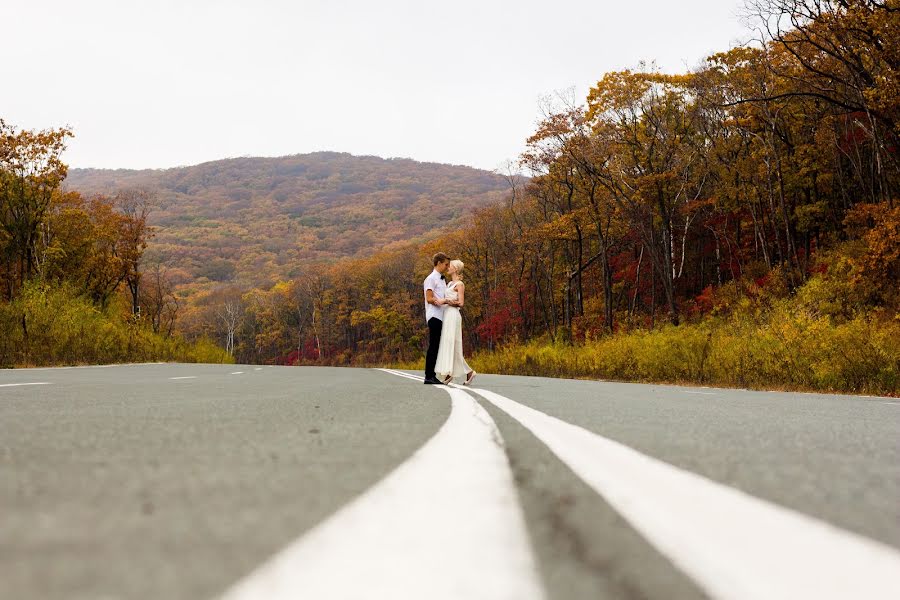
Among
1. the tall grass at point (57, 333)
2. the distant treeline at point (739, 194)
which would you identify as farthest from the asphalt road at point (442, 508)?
the tall grass at point (57, 333)

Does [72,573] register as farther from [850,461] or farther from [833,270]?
[833,270]

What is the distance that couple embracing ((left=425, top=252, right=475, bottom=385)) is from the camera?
9.94m

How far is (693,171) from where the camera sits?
38156mm

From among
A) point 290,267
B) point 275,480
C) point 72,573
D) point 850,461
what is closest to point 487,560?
point 72,573

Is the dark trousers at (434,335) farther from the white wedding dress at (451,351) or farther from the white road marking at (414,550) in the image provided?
the white road marking at (414,550)

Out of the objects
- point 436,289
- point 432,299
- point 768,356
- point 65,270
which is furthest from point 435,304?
point 65,270

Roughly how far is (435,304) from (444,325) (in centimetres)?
35

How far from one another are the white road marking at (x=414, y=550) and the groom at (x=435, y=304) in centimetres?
844

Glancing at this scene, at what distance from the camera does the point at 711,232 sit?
137ft

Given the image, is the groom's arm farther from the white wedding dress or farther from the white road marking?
the white road marking

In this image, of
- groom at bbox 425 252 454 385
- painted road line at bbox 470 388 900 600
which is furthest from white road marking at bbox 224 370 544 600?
groom at bbox 425 252 454 385

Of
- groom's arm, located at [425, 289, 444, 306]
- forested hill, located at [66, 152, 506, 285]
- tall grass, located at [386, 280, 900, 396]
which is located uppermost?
forested hill, located at [66, 152, 506, 285]

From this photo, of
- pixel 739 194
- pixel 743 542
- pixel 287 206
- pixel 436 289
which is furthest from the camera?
pixel 287 206

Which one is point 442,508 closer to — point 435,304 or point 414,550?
point 414,550
